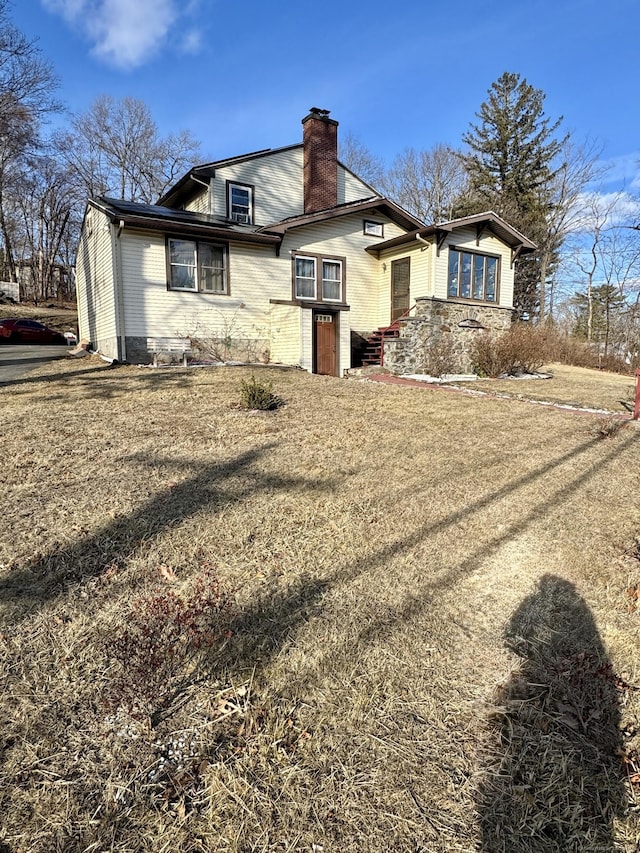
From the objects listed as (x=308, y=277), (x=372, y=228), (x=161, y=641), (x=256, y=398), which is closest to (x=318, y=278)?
(x=308, y=277)

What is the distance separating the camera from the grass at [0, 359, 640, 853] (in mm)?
1715

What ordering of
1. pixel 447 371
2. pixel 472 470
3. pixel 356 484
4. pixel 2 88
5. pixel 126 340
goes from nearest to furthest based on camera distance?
pixel 356 484 < pixel 472 470 < pixel 126 340 < pixel 447 371 < pixel 2 88

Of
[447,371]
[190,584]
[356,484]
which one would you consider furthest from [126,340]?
[190,584]

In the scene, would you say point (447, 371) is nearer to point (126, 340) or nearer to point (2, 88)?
point (126, 340)

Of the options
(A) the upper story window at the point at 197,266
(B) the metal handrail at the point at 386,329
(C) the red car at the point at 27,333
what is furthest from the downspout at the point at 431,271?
(C) the red car at the point at 27,333

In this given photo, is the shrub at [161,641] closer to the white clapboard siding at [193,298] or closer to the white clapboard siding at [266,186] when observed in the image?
the white clapboard siding at [193,298]

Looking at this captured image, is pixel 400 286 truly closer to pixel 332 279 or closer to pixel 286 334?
pixel 332 279

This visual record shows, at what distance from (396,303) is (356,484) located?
40.1 ft

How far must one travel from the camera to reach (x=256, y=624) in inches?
105

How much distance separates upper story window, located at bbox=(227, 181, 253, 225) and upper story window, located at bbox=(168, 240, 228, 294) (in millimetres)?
2563

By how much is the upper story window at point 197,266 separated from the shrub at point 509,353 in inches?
310

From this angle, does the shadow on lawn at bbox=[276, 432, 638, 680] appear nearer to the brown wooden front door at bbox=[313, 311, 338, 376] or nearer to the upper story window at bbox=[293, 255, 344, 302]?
the brown wooden front door at bbox=[313, 311, 338, 376]

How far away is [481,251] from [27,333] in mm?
19160

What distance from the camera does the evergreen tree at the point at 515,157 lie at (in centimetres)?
2667
